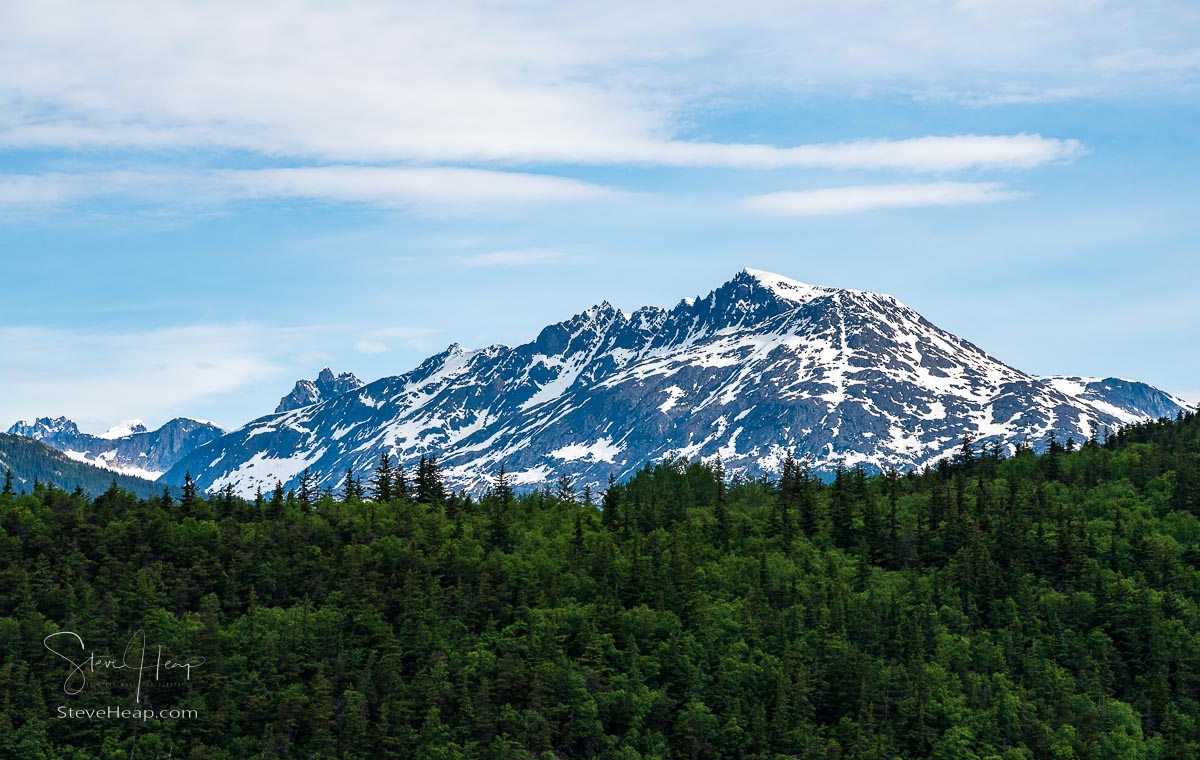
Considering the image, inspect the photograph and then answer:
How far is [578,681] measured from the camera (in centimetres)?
18838

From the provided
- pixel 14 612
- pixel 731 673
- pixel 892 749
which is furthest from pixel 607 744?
pixel 14 612

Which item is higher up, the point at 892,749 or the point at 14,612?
the point at 14,612

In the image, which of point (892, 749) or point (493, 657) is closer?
point (892, 749)

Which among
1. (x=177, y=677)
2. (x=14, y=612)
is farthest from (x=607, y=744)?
(x=14, y=612)

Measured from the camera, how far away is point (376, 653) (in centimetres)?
19638

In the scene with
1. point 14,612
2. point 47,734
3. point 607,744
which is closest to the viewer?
point 47,734

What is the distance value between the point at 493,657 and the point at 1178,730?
93.6m

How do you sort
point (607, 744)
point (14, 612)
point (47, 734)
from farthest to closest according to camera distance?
1. point (14, 612)
2. point (607, 744)
3. point (47, 734)

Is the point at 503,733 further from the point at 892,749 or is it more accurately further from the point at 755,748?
the point at 892,749

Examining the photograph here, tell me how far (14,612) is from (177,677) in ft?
89.3

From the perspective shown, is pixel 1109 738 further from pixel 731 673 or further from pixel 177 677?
A: pixel 177 677
